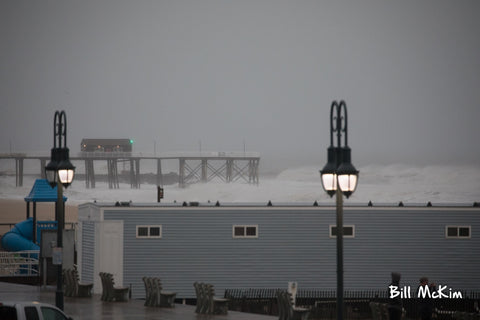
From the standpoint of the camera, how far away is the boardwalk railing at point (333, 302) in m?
31.3

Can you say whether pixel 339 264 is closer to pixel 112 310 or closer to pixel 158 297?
pixel 112 310

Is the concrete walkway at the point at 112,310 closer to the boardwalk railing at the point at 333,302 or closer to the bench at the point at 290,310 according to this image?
the bench at the point at 290,310

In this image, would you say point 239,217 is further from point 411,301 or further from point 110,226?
point 411,301

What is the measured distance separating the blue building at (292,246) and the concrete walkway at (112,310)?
334 cm

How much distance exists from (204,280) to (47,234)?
6.15 meters

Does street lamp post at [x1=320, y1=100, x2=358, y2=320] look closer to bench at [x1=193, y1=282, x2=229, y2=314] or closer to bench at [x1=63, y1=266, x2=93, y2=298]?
bench at [x1=193, y1=282, x2=229, y2=314]

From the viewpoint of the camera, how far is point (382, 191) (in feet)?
556

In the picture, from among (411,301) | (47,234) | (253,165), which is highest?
(253,165)

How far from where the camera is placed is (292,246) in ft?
111

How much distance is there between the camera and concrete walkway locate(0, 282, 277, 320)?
24703mm

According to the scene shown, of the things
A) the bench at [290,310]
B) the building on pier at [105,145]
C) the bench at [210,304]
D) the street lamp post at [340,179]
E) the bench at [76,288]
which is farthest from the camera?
the building on pier at [105,145]

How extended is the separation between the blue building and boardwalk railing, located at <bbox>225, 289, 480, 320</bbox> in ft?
1.26

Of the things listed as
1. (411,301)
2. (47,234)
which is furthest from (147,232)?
(411,301)

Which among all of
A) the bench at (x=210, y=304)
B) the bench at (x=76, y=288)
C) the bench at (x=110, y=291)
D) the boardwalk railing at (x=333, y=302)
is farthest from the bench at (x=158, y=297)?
the boardwalk railing at (x=333, y=302)
